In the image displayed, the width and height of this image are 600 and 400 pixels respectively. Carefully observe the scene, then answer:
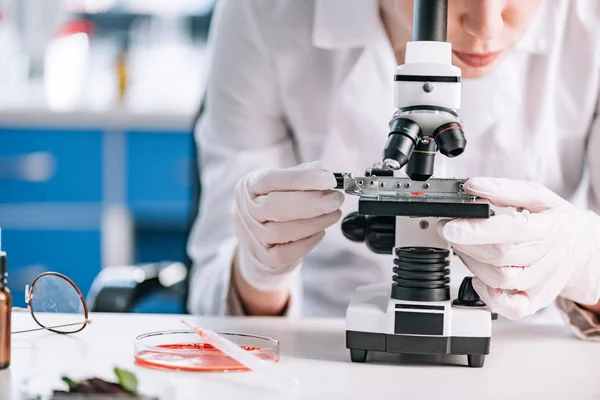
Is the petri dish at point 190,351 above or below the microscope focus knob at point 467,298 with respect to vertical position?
below

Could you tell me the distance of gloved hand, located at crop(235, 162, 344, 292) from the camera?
1.14 m

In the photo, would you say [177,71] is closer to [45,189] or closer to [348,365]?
[45,189]

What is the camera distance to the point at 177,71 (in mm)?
3826

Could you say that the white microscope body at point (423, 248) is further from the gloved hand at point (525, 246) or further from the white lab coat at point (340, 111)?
A: the white lab coat at point (340, 111)

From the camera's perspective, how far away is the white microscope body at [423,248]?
958 mm

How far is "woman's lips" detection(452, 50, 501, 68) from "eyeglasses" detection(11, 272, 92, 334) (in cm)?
62

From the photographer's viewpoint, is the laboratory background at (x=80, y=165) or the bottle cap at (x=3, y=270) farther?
the laboratory background at (x=80, y=165)

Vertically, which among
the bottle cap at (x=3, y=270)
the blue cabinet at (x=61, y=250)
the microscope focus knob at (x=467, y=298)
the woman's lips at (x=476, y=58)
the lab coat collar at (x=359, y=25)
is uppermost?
the lab coat collar at (x=359, y=25)

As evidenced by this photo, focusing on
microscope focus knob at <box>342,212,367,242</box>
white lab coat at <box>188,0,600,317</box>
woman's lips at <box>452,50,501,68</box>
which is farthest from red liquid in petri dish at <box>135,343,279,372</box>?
woman's lips at <box>452,50,501,68</box>

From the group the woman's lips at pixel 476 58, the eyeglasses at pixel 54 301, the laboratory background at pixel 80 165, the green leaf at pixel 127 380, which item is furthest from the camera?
the laboratory background at pixel 80 165

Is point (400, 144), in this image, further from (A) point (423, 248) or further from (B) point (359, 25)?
(B) point (359, 25)

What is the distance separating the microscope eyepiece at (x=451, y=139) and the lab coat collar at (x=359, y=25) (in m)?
0.54

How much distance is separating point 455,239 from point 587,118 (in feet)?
2.15

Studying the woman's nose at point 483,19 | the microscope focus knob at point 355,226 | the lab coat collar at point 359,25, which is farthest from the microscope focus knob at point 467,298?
the lab coat collar at point 359,25
